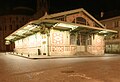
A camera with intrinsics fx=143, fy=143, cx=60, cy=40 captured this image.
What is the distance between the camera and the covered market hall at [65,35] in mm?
19609

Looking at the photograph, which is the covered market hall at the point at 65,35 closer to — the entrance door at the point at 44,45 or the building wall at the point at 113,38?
the entrance door at the point at 44,45

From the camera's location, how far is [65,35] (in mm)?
21766

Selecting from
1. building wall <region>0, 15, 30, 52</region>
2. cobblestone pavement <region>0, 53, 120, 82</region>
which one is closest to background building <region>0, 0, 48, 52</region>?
building wall <region>0, 15, 30, 52</region>

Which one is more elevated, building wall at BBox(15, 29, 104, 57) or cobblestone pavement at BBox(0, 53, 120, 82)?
building wall at BBox(15, 29, 104, 57)

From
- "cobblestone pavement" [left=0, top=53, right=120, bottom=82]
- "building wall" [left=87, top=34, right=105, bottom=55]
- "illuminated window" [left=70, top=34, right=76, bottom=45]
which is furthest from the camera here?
"building wall" [left=87, top=34, right=105, bottom=55]

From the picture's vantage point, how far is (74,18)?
Answer: 22.4 metres

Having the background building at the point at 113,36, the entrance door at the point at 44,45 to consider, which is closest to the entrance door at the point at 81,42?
the entrance door at the point at 44,45

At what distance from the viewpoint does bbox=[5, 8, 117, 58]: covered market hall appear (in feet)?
64.3

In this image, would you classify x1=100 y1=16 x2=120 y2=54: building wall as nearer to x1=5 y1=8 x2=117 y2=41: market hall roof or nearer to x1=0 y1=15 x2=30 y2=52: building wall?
x1=5 y1=8 x2=117 y2=41: market hall roof

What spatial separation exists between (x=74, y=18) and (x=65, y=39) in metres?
3.67

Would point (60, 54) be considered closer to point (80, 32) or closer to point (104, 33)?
point (80, 32)

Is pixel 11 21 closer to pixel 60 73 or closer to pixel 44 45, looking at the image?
pixel 44 45

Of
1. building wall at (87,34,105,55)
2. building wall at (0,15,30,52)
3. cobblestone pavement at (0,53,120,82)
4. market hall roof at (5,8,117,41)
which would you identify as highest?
building wall at (0,15,30,52)

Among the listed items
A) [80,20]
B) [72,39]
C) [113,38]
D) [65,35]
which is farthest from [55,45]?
[113,38]
